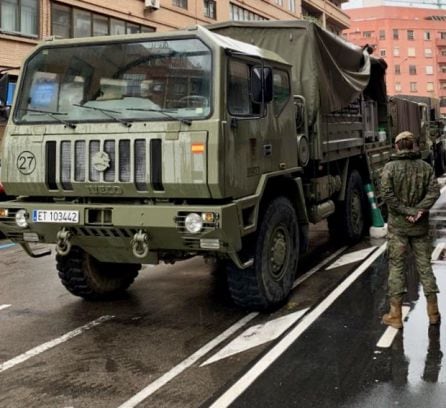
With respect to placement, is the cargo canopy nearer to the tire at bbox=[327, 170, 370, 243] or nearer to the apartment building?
the tire at bbox=[327, 170, 370, 243]

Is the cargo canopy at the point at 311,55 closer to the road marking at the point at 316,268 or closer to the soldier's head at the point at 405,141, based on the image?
the road marking at the point at 316,268

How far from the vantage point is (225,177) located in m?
5.09

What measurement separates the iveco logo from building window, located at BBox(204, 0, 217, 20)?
2726cm

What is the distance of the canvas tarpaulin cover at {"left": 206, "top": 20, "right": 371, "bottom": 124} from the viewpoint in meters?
7.47

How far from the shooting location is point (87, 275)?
6457 mm

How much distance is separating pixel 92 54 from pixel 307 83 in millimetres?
2891

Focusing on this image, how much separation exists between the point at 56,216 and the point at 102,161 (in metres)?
0.68

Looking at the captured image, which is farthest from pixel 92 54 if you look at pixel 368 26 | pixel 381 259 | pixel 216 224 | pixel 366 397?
pixel 368 26

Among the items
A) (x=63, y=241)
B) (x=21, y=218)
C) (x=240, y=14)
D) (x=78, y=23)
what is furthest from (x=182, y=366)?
(x=240, y=14)

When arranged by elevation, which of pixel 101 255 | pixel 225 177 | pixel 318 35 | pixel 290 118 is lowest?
pixel 101 255

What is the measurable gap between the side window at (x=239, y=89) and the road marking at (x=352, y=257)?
121 inches

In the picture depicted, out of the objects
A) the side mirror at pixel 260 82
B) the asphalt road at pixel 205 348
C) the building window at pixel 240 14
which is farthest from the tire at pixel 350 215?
the building window at pixel 240 14

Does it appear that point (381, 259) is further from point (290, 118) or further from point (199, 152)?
point (199, 152)

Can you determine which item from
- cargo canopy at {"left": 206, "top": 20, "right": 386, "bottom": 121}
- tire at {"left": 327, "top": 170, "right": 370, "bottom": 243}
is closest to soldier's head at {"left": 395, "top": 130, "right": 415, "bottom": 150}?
cargo canopy at {"left": 206, "top": 20, "right": 386, "bottom": 121}
